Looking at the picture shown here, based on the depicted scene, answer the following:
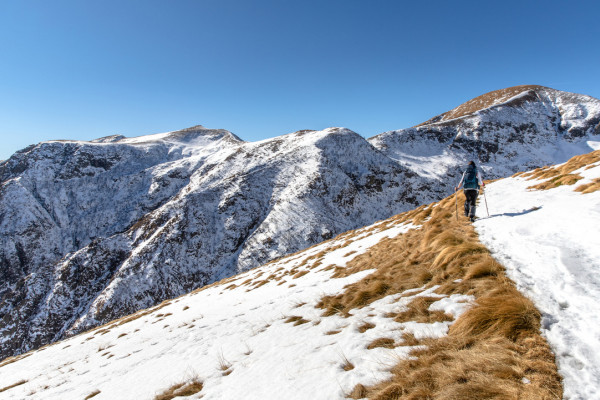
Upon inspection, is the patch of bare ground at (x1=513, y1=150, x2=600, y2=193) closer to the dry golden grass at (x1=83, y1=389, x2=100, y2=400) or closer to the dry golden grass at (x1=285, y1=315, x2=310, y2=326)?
the dry golden grass at (x1=285, y1=315, x2=310, y2=326)

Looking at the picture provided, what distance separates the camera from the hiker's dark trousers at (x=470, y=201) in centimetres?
978

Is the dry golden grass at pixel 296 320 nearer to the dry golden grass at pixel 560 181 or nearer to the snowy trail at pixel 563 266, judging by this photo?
the snowy trail at pixel 563 266

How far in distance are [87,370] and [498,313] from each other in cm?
1017

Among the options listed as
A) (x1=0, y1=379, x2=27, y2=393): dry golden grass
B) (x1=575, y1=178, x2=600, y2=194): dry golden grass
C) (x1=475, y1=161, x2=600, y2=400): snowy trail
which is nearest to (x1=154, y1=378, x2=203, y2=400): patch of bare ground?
(x1=475, y1=161, x2=600, y2=400): snowy trail

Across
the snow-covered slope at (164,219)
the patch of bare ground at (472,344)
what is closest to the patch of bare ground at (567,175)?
the patch of bare ground at (472,344)

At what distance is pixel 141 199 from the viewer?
3093 inches

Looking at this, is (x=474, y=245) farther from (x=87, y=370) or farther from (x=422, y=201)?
(x=422, y=201)

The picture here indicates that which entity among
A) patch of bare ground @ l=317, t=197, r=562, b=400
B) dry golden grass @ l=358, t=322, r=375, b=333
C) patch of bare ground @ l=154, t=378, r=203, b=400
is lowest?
patch of bare ground @ l=154, t=378, r=203, b=400

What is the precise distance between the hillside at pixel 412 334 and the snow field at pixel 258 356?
31mm

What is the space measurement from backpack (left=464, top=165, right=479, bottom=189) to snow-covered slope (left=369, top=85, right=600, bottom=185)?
2422 inches

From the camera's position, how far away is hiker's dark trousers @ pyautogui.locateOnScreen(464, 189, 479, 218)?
9.78m

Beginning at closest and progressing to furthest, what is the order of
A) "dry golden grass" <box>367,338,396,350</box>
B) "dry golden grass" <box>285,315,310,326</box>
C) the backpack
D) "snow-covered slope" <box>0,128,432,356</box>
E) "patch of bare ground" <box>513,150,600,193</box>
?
1. "dry golden grass" <box>367,338,396,350</box>
2. "dry golden grass" <box>285,315,310,326</box>
3. "patch of bare ground" <box>513,150,600,193</box>
4. the backpack
5. "snow-covered slope" <box>0,128,432,356</box>

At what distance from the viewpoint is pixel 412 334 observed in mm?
3842

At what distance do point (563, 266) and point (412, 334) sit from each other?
2.89 m
